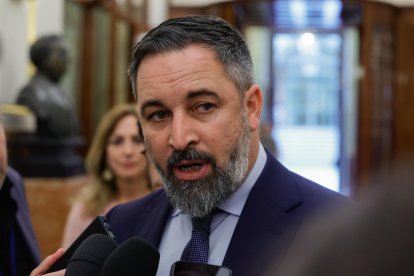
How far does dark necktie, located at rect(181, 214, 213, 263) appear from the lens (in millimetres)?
1882

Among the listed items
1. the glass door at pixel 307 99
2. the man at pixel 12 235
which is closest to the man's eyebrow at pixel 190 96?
the man at pixel 12 235

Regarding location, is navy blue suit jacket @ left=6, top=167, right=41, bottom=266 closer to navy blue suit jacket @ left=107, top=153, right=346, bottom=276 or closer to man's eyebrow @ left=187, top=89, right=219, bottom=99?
navy blue suit jacket @ left=107, top=153, right=346, bottom=276

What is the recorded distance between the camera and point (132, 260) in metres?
1.45

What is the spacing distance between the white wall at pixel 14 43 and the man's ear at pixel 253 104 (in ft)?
17.8

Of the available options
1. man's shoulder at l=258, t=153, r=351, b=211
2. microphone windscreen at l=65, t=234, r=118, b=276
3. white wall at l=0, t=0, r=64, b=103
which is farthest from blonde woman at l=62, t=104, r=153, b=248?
white wall at l=0, t=0, r=64, b=103

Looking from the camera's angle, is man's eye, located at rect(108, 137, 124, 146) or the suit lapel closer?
the suit lapel

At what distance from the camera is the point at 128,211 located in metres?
2.24

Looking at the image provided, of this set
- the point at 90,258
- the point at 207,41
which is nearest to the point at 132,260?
the point at 90,258

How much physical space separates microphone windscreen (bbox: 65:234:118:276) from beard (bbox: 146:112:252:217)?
43 cm

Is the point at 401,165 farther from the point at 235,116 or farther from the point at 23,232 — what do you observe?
the point at 23,232

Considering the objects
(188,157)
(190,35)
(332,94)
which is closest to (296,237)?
(188,157)

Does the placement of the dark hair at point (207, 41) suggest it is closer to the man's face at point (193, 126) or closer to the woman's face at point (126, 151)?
the man's face at point (193, 126)

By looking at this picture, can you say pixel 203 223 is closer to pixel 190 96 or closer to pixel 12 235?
pixel 190 96

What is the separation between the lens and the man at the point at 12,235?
8.80ft
